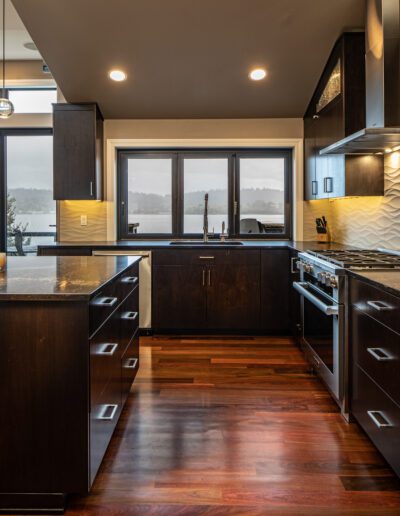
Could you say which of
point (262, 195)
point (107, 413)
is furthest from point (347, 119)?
point (107, 413)

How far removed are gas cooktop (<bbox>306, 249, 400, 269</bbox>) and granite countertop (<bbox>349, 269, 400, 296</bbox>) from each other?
0.44 feet

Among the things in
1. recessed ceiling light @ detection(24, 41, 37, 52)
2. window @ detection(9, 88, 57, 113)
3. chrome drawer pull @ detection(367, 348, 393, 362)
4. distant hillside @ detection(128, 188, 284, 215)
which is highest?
recessed ceiling light @ detection(24, 41, 37, 52)

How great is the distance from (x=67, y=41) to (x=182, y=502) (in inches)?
139

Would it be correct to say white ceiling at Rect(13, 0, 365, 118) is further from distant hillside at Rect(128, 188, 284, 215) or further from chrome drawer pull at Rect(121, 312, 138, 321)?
chrome drawer pull at Rect(121, 312, 138, 321)

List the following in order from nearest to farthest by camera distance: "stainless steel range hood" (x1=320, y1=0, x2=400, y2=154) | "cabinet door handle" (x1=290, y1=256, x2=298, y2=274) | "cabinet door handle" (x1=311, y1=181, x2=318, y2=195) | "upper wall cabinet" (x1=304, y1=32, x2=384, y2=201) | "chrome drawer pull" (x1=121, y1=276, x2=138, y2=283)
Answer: "chrome drawer pull" (x1=121, y1=276, x2=138, y2=283) < "stainless steel range hood" (x1=320, y1=0, x2=400, y2=154) < "upper wall cabinet" (x1=304, y1=32, x2=384, y2=201) < "cabinet door handle" (x1=290, y1=256, x2=298, y2=274) < "cabinet door handle" (x1=311, y1=181, x2=318, y2=195)

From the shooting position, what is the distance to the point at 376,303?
209 centimetres

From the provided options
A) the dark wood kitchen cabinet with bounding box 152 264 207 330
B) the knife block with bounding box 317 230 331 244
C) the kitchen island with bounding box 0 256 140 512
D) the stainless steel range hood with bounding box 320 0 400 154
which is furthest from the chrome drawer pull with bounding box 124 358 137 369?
the knife block with bounding box 317 230 331 244

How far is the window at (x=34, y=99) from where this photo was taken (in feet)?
17.0

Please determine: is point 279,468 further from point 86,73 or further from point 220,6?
point 86,73

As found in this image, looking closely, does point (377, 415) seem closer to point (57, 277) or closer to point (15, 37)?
point (57, 277)

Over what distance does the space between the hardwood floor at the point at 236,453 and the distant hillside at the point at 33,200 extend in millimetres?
2640

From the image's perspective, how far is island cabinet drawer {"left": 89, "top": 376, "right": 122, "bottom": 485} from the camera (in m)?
1.78

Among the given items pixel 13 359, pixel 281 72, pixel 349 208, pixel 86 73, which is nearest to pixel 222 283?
pixel 349 208

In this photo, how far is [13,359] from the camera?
1.69 metres
